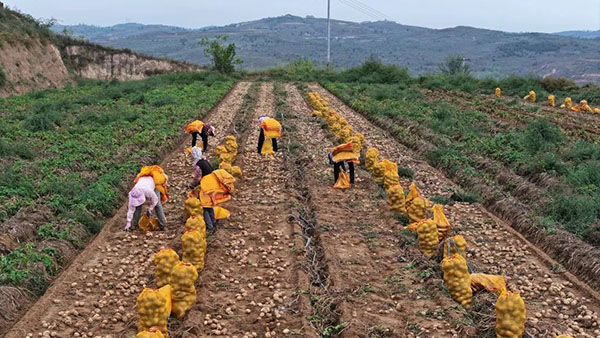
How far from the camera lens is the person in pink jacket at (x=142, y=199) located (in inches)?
364

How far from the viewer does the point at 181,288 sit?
22.2ft

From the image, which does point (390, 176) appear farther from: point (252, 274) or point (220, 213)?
point (252, 274)

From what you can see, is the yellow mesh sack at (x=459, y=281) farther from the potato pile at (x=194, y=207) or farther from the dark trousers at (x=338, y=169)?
the dark trousers at (x=338, y=169)

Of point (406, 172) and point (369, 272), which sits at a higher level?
point (406, 172)

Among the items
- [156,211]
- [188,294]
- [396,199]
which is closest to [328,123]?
[396,199]

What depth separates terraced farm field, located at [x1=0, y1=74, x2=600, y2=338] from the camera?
6.72 metres

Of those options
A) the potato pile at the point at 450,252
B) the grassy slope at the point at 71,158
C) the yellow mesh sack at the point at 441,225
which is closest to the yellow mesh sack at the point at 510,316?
the potato pile at the point at 450,252

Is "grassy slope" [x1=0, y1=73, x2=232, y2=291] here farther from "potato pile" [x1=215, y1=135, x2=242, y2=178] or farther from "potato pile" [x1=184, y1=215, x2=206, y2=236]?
"potato pile" [x1=184, y1=215, x2=206, y2=236]

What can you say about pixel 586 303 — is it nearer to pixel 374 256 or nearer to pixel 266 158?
pixel 374 256

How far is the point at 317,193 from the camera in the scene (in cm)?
1169

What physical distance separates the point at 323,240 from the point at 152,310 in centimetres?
356

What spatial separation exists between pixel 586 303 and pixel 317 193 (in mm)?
5687

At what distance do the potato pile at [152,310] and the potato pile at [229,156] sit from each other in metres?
6.34

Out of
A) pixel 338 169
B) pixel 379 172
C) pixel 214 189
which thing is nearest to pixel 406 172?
pixel 379 172
